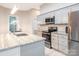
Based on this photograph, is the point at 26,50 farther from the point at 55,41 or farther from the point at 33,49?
the point at 55,41

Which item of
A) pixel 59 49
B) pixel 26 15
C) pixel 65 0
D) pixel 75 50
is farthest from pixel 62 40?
pixel 65 0

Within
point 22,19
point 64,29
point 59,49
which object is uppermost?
point 22,19

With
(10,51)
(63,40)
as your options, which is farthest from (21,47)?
(63,40)

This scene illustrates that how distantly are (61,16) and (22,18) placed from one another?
1.51 m

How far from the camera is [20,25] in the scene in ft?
5.85

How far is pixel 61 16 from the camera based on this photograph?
300 centimetres

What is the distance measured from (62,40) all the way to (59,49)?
0.31m

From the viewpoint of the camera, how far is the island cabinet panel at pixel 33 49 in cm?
170

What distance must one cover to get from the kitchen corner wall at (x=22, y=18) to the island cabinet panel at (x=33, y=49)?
0.93 feet

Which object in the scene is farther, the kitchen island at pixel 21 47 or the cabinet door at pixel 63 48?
the cabinet door at pixel 63 48

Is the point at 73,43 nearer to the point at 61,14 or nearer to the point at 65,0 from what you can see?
the point at 61,14

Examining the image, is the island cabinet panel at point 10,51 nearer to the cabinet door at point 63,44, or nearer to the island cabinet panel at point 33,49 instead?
the island cabinet panel at point 33,49

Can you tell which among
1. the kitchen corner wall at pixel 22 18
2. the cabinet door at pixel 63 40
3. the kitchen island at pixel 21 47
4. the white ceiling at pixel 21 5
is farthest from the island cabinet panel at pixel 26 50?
the cabinet door at pixel 63 40

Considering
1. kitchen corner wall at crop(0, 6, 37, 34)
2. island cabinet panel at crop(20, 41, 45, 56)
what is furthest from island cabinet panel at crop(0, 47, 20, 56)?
kitchen corner wall at crop(0, 6, 37, 34)
